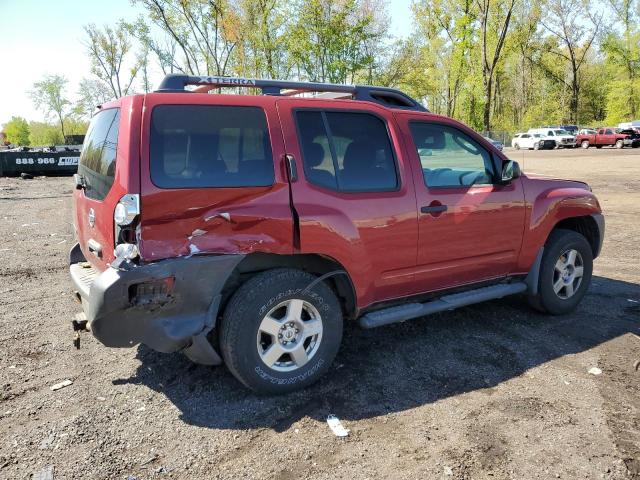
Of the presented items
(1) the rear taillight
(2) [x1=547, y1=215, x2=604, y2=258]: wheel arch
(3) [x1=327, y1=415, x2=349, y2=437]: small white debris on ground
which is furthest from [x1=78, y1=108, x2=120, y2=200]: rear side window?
(2) [x1=547, y1=215, x2=604, y2=258]: wheel arch

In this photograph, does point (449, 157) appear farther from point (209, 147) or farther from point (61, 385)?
point (61, 385)

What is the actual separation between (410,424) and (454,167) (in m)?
2.21

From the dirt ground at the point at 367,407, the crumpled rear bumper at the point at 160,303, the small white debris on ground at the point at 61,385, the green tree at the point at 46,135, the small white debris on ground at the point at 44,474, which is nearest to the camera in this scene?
the small white debris on ground at the point at 44,474

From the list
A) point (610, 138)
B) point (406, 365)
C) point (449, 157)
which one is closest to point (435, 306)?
point (406, 365)

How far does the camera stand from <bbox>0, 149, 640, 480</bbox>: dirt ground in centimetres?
272

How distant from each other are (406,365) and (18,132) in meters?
108

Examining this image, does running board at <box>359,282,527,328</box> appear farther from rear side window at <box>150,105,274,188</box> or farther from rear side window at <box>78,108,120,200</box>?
rear side window at <box>78,108,120,200</box>

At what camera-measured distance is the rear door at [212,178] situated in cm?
297

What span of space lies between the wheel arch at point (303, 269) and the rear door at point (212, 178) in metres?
0.15

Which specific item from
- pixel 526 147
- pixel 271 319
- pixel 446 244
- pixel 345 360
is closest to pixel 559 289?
pixel 446 244

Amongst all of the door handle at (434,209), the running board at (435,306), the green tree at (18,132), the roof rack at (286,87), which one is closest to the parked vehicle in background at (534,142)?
the running board at (435,306)

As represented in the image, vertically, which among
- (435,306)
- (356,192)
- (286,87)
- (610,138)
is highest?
(610,138)

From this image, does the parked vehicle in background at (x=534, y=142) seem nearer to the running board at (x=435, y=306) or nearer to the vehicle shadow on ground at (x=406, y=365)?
the vehicle shadow on ground at (x=406, y=365)

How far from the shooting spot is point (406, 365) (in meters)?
3.88
